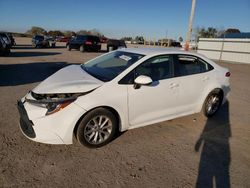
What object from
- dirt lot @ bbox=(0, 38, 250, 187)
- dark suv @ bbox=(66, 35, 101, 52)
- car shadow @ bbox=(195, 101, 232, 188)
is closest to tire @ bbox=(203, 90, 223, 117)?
car shadow @ bbox=(195, 101, 232, 188)

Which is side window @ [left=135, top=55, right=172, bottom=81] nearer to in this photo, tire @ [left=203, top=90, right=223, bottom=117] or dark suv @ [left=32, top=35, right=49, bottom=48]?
tire @ [left=203, top=90, right=223, bottom=117]

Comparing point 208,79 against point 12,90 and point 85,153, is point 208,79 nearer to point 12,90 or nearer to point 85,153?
point 85,153

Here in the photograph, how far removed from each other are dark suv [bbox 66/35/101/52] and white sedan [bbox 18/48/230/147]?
2012 centimetres

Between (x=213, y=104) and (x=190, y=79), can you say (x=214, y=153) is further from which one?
(x=213, y=104)

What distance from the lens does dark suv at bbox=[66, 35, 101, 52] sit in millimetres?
24188

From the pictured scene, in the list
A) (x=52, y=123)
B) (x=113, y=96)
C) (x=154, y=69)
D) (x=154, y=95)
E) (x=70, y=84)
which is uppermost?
(x=154, y=69)

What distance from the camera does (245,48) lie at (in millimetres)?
21078

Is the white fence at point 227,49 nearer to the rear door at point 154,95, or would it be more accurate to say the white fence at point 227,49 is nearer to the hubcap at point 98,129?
the rear door at point 154,95

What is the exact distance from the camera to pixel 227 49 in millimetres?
22750

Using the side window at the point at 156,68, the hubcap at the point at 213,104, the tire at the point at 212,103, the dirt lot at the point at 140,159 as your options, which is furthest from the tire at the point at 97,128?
the hubcap at the point at 213,104

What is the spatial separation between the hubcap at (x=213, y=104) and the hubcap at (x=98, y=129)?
105 inches

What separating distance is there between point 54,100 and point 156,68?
191 centimetres

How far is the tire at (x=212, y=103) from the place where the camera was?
5109 mm

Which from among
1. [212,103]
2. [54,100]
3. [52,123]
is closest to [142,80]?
[54,100]
